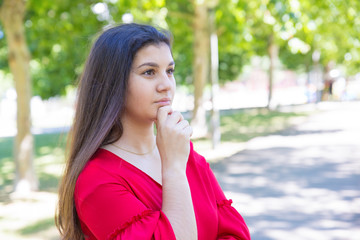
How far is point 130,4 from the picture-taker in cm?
1018

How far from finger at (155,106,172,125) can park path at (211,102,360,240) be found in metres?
4.00

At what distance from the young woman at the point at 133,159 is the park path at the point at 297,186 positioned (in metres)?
3.89

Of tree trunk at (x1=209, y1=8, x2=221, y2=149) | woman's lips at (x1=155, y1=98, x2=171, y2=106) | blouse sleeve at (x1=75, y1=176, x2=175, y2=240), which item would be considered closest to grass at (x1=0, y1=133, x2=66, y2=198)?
woman's lips at (x1=155, y1=98, x2=171, y2=106)

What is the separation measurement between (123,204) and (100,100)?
1.37ft

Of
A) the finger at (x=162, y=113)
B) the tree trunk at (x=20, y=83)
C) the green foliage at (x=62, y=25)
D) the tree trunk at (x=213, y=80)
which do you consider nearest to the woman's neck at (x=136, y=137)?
the finger at (x=162, y=113)

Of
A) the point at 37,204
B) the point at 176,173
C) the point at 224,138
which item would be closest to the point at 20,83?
the point at 37,204

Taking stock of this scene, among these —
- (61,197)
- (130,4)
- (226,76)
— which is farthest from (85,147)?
(226,76)

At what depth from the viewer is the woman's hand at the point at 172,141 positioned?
1.72 metres

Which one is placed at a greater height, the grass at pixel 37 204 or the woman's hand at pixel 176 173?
the woman's hand at pixel 176 173

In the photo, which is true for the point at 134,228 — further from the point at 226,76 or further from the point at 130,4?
the point at 226,76

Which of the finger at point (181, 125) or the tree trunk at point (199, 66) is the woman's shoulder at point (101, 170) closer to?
the finger at point (181, 125)

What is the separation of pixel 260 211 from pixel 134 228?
5.22 meters

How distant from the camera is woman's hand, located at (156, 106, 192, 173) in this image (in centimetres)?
172

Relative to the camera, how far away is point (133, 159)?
1.80m
